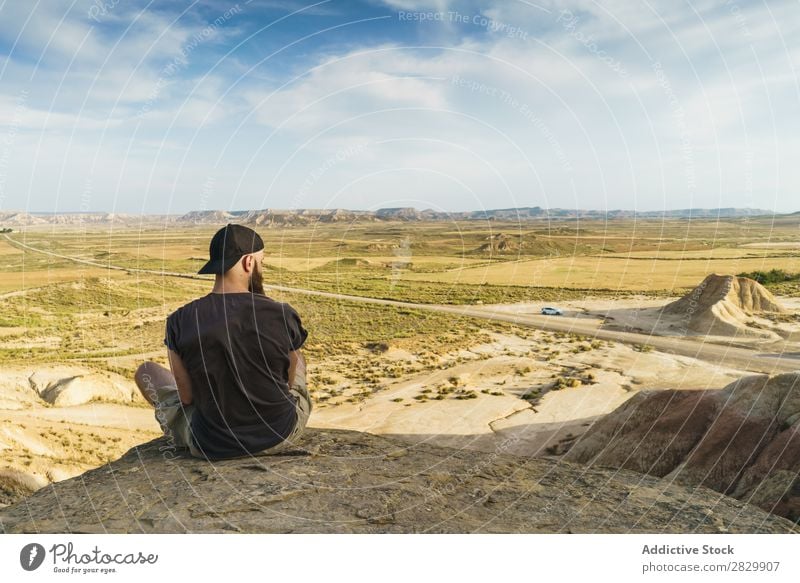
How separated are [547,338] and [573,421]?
21582 mm

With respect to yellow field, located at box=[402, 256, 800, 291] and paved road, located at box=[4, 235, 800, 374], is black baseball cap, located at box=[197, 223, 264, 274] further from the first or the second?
yellow field, located at box=[402, 256, 800, 291]

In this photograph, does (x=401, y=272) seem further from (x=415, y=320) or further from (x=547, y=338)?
(x=547, y=338)

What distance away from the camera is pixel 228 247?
4.30 m

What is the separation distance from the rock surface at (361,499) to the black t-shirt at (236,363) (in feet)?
0.88

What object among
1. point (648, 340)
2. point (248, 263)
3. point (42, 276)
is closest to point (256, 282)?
point (248, 263)

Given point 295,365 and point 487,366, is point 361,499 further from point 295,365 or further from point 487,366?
point 487,366

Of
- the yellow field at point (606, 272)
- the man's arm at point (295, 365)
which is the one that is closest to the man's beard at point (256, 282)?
the man's arm at point (295, 365)

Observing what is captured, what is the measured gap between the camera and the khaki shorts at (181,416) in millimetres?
4694

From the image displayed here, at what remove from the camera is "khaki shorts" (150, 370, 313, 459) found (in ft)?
15.4

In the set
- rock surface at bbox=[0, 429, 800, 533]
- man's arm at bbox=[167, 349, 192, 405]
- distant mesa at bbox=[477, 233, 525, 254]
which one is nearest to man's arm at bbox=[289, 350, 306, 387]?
rock surface at bbox=[0, 429, 800, 533]

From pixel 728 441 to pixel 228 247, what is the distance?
798 centimetres

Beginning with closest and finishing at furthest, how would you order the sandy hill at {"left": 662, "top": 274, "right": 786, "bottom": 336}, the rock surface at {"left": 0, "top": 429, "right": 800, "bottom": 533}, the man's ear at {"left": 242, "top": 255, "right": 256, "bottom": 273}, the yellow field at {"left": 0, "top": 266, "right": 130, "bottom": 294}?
the rock surface at {"left": 0, "top": 429, "right": 800, "bottom": 533} → the man's ear at {"left": 242, "top": 255, "right": 256, "bottom": 273} → the sandy hill at {"left": 662, "top": 274, "right": 786, "bottom": 336} → the yellow field at {"left": 0, "top": 266, "right": 130, "bottom": 294}

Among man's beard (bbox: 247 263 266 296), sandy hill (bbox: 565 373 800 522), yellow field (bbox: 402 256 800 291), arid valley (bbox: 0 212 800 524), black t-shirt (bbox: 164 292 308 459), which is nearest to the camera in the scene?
black t-shirt (bbox: 164 292 308 459)

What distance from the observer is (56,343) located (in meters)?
35.8
